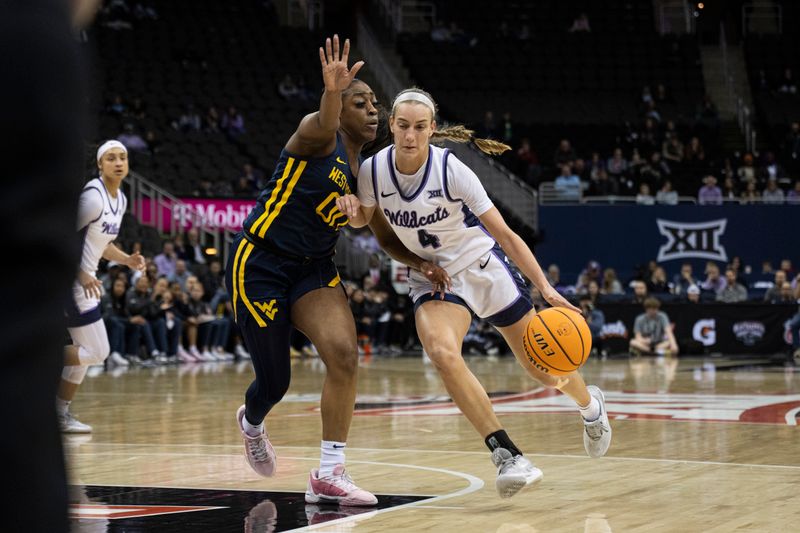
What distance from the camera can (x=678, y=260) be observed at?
79.6 feet

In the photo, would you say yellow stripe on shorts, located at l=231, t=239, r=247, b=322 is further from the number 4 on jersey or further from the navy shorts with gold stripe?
the number 4 on jersey

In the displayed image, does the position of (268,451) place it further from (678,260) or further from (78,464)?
(678,260)

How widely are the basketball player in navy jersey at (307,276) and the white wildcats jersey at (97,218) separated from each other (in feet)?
10.4

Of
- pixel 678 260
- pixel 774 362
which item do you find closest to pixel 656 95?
pixel 678 260

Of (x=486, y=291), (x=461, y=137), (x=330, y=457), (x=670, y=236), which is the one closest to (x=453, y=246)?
(x=486, y=291)

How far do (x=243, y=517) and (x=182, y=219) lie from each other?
1764 cm

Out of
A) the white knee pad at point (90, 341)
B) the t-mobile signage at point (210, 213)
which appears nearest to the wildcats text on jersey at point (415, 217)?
the white knee pad at point (90, 341)

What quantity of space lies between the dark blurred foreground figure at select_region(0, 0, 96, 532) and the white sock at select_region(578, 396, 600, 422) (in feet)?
18.2

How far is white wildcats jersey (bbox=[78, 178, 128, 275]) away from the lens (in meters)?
8.80

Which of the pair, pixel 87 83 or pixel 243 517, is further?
pixel 243 517

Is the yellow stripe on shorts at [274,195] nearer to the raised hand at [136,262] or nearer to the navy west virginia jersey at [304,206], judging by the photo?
the navy west virginia jersey at [304,206]

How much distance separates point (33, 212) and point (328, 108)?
4.16 meters

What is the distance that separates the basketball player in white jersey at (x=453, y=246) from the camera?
18.6ft

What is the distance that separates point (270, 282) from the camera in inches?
228
